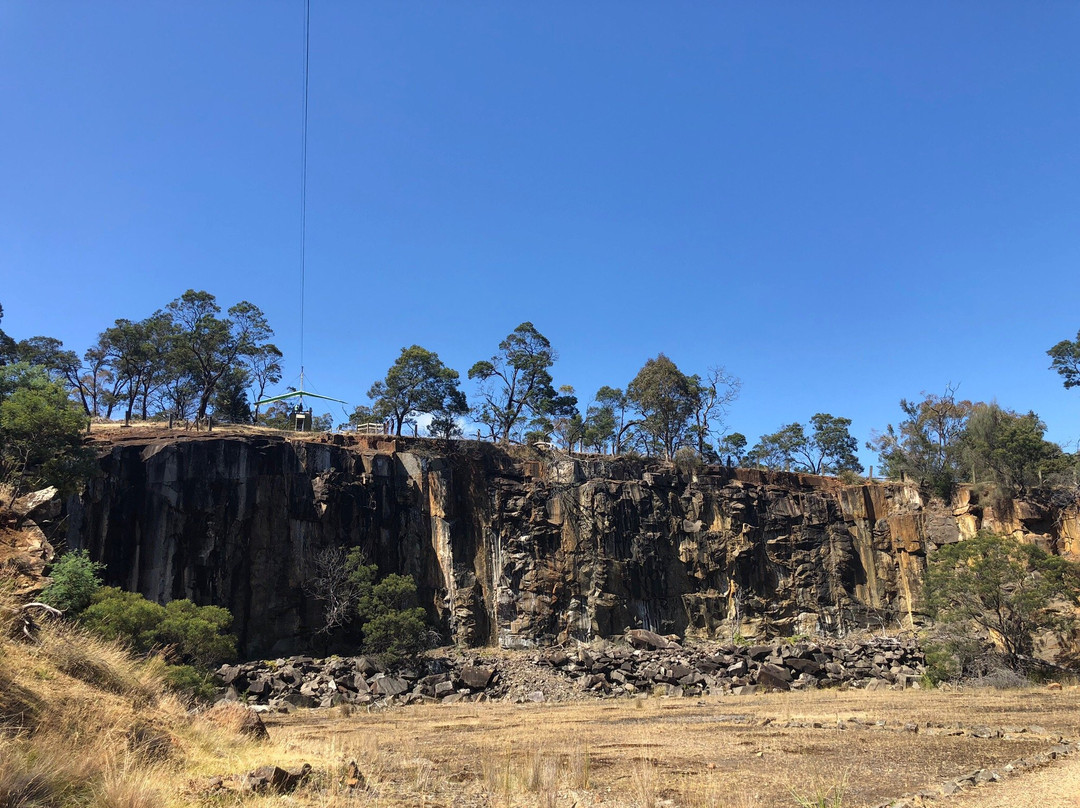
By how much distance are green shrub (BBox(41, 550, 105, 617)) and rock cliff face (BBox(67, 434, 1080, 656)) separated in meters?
16.8

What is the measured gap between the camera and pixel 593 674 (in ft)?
112

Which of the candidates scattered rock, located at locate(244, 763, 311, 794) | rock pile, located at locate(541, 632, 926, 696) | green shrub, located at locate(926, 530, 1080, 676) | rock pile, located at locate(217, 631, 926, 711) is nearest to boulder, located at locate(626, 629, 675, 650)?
rock pile, located at locate(541, 632, 926, 696)

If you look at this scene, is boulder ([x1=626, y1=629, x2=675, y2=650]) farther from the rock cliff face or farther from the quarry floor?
the quarry floor

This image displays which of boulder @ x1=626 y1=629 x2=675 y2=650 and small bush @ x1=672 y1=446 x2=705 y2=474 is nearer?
boulder @ x1=626 y1=629 x2=675 y2=650

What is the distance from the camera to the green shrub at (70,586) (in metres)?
16.0

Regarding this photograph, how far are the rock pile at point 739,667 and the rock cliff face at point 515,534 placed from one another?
261 inches

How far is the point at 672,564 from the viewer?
4816 centimetres

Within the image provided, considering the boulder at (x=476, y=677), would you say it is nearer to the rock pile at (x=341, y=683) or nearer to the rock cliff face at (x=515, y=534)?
the rock pile at (x=341, y=683)

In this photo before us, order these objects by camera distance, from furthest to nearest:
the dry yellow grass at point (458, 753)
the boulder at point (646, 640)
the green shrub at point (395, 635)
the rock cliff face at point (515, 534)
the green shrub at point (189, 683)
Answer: the boulder at point (646, 640) → the rock cliff face at point (515, 534) → the green shrub at point (395, 635) → the green shrub at point (189, 683) → the dry yellow grass at point (458, 753)

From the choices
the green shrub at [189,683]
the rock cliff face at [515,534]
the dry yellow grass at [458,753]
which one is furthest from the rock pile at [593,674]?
the dry yellow grass at [458,753]

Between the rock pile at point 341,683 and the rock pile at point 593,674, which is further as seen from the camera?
the rock pile at point 593,674

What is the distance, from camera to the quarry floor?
10.3 metres

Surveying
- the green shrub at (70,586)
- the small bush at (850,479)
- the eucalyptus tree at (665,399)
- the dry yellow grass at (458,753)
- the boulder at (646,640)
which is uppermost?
the eucalyptus tree at (665,399)

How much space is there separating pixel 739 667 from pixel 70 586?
27958mm
